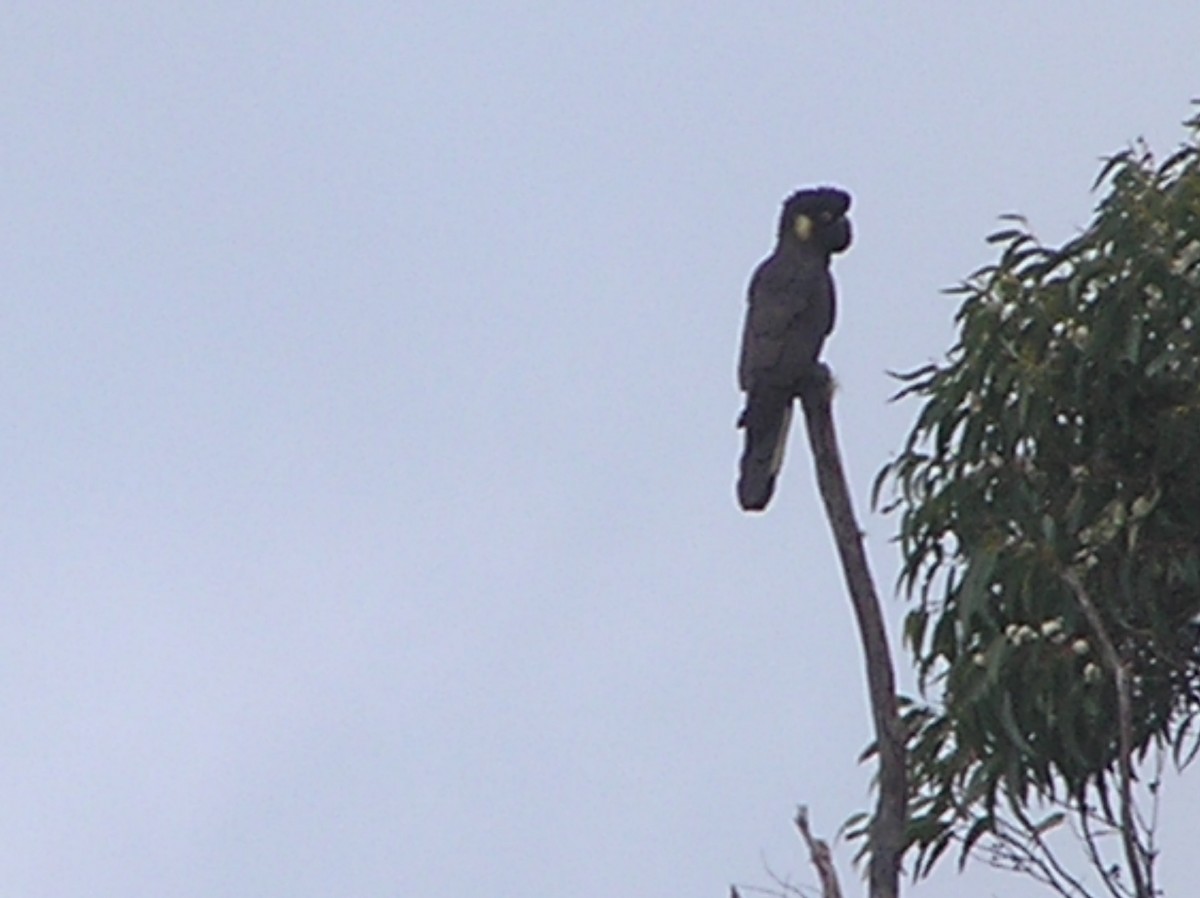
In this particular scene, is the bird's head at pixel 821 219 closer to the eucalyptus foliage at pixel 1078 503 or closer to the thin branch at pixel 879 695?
the eucalyptus foliage at pixel 1078 503

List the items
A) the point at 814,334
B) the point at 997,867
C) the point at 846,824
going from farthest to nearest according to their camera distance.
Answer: the point at 846,824, the point at 814,334, the point at 997,867

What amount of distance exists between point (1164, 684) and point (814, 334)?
3.35 feet

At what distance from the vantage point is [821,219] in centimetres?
602

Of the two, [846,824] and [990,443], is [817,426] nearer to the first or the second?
[990,443]

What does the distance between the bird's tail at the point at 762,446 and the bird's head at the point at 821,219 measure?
27.8 inches

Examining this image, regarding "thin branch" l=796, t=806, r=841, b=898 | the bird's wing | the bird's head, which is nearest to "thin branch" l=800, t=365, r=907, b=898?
"thin branch" l=796, t=806, r=841, b=898

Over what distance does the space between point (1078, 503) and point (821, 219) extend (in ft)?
2.32

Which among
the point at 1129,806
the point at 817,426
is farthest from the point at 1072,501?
the point at 1129,806

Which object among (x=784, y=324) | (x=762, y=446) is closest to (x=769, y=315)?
(x=784, y=324)

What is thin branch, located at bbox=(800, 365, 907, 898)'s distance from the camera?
403 centimetres

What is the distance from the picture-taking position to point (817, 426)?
15.3ft

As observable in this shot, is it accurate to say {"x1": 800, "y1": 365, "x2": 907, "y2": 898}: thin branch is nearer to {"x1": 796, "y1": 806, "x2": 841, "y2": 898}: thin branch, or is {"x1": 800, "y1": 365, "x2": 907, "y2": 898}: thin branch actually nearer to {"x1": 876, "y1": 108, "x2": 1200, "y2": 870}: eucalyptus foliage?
{"x1": 796, "y1": 806, "x2": 841, "y2": 898}: thin branch

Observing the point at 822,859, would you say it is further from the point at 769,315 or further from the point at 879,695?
the point at 769,315

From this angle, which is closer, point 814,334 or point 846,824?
point 814,334
